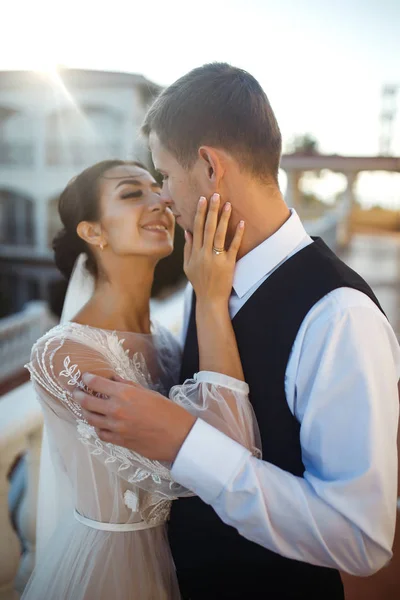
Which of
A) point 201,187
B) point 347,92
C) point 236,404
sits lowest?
point 236,404

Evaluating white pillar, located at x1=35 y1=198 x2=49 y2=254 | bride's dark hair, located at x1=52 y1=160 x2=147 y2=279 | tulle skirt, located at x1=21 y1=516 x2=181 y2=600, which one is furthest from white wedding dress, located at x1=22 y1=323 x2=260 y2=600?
white pillar, located at x1=35 y1=198 x2=49 y2=254

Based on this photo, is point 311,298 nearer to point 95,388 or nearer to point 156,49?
point 95,388

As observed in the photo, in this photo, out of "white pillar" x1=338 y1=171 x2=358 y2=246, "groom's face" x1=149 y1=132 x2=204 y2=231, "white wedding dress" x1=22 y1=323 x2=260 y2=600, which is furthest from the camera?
"white pillar" x1=338 y1=171 x2=358 y2=246

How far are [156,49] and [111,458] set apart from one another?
1.55m

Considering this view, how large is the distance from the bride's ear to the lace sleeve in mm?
365

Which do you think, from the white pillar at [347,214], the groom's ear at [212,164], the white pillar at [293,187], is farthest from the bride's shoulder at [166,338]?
the white pillar at [347,214]

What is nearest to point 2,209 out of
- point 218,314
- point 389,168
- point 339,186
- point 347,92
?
point 339,186

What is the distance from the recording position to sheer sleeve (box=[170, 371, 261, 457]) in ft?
3.90

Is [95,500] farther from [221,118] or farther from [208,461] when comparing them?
[221,118]

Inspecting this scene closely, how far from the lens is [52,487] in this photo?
1930 millimetres

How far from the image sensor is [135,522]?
156 cm

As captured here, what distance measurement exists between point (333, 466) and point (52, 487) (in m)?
1.25

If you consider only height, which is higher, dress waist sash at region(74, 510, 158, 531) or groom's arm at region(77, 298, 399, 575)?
groom's arm at region(77, 298, 399, 575)

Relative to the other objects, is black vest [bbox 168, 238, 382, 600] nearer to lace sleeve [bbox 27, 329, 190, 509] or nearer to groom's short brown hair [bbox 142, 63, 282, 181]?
lace sleeve [bbox 27, 329, 190, 509]
